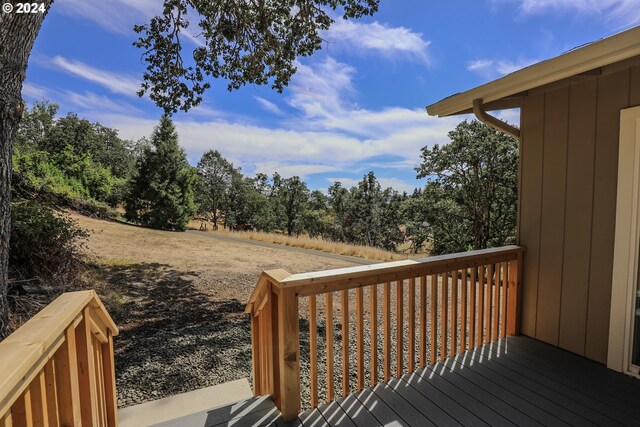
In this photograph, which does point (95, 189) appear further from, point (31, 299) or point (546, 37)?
point (546, 37)

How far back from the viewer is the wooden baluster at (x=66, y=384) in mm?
1261

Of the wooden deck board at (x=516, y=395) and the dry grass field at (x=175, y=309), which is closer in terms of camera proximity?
the wooden deck board at (x=516, y=395)

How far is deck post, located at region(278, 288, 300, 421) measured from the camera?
6.12 ft

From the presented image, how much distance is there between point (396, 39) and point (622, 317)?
597 cm

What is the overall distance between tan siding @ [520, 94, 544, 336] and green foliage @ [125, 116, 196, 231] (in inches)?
613

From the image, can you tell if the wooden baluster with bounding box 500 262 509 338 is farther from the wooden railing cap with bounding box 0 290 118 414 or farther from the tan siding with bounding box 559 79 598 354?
the wooden railing cap with bounding box 0 290 118 414

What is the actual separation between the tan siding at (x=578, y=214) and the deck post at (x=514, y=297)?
0.34m


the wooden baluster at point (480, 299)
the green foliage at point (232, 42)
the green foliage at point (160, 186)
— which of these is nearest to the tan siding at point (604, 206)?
the wooden baluster at point (480, 299)

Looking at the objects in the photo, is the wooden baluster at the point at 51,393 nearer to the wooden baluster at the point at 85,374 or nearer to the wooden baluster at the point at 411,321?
the wooden baluster at the point at 85,374

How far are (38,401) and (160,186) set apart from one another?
52.9 feet

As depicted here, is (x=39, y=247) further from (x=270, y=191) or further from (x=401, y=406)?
(x=270, y=191)

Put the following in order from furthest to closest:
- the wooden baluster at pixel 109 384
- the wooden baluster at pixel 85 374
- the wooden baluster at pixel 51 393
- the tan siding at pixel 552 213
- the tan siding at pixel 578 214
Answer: the tan siding at pixel 552 213 → the tan siding at pixel 578 214 → the wooden baluster at pixel 109 384 → the wooden baluster at pixel 85 374 → the wooden baluster at pixel 51 393

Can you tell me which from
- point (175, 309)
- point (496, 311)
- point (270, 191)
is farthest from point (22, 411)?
point (270, 191)

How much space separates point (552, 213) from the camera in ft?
9.02
